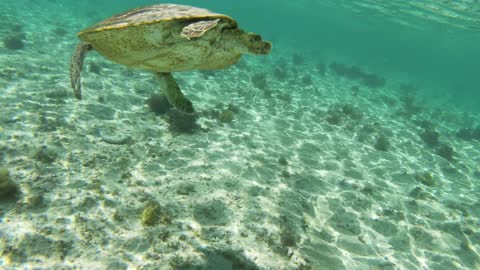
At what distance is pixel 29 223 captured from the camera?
5.09 meters

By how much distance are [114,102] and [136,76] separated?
14.3 feet

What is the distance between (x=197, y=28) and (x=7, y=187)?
16.7ft

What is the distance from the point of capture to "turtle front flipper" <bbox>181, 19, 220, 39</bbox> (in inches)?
145

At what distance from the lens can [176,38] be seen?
4.11m

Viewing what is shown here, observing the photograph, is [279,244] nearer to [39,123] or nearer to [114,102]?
[39,123]

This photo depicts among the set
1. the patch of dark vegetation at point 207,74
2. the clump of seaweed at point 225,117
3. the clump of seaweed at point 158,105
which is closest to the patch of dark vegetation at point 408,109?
the patch of dark vegetation at point 207,74

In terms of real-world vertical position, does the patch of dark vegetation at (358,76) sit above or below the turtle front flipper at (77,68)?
below

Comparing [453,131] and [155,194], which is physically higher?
[155,194]

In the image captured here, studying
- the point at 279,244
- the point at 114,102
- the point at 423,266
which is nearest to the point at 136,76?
the point at 114,102

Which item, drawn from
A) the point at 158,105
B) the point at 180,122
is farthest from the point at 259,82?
the point at 180,122

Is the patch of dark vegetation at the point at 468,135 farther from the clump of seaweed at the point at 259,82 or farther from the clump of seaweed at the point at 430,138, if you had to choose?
the clump of seaweed at the point at 259,82

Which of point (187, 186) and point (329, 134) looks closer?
point (187, 186)

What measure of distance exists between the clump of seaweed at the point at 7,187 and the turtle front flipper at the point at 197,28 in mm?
4893

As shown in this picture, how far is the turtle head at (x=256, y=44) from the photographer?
13.1 ft
